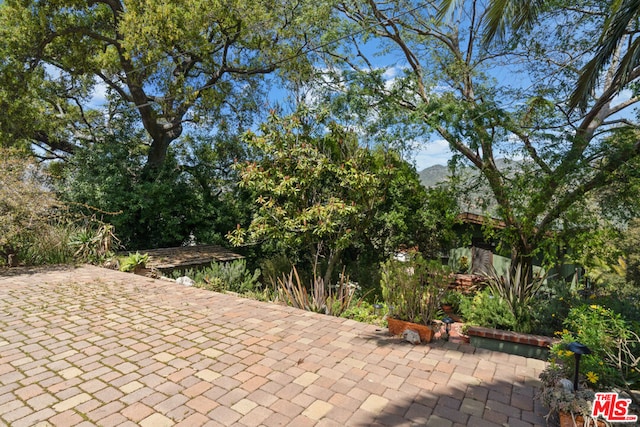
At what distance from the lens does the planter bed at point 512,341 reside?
177 inches

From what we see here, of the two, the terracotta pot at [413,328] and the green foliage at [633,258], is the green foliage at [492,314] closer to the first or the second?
the terracotta pot at [413,328]

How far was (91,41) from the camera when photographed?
10883 mm

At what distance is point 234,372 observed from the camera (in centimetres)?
330

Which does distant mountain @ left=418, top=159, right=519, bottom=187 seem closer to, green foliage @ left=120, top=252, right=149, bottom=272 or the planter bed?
the planter bed

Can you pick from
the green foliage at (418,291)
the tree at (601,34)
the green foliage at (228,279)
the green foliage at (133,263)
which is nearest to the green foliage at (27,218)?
the green foliage at (133,263)

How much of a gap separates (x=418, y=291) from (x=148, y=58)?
931 centimetres

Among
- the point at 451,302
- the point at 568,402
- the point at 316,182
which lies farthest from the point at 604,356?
A: the point at 316,182

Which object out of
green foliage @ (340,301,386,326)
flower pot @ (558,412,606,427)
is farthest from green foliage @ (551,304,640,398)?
green foliage @ (340,301,386,326)

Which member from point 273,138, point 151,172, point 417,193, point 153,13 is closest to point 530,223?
point 417,193

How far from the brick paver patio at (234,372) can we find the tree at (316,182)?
2561 millimetres

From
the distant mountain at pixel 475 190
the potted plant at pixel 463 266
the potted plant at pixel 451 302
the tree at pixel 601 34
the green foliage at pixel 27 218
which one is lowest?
the potted plant at pixel 451 302

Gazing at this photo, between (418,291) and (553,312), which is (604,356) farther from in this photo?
(553,312)

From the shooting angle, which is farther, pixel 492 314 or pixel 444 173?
pixel 444 173

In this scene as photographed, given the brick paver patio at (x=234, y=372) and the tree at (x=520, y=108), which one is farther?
the tree at (x=520, y=108)
